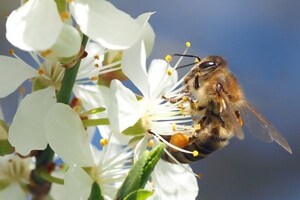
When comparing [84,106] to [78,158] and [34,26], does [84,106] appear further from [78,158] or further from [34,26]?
[34,26]

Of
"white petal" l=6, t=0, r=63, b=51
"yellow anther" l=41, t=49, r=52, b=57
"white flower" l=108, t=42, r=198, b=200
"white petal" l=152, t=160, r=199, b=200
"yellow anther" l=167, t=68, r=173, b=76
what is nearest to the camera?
"white petal" l=6, t=0, r=63, b=51

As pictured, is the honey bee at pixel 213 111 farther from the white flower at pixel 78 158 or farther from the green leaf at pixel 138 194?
the green leaf at pixel 138 194

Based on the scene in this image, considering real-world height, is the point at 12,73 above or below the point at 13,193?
above

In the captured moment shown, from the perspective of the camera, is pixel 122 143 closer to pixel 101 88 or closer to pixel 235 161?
pixel 101 88

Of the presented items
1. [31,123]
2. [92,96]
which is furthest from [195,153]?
[31,123]

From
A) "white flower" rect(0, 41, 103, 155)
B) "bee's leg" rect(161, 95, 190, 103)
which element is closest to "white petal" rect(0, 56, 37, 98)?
"white flower" rect(0, 41, 103, 155)

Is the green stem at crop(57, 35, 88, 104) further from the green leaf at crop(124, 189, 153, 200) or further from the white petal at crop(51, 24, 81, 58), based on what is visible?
the green leaf at crop(124, 189, 153, 200)
